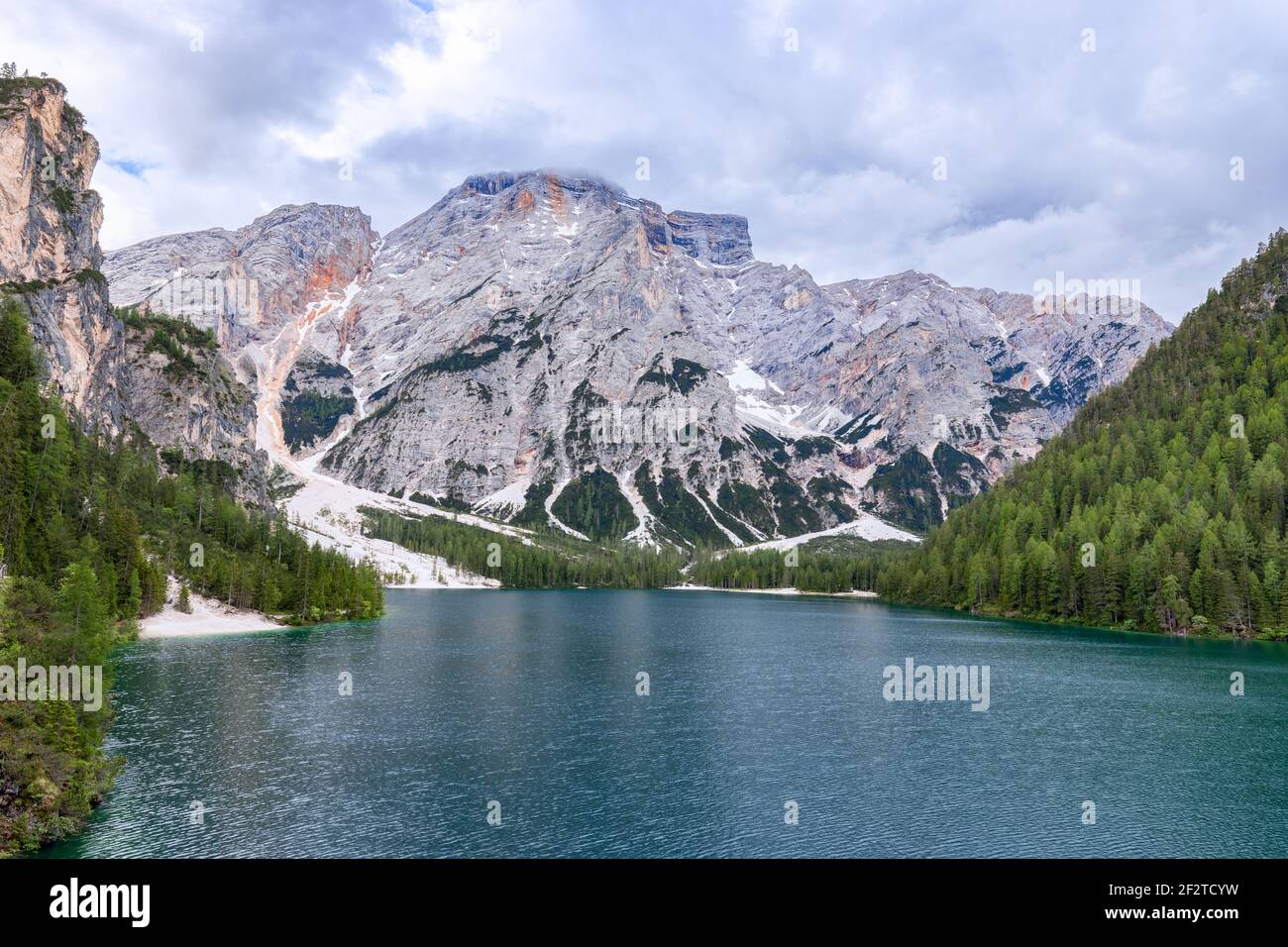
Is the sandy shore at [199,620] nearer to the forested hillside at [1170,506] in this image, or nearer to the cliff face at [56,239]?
the cliff face at [56,239]

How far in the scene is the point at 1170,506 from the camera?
462ft

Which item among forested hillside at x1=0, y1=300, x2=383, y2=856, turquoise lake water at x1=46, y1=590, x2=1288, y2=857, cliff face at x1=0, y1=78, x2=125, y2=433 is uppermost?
cliff face at x1=0, y1=78, x2=125, y2=433

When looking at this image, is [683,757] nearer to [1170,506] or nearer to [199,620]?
[199,620]

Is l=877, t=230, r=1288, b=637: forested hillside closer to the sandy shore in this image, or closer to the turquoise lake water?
the turquoise lake water

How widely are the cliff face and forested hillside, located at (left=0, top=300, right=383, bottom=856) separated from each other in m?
22.3

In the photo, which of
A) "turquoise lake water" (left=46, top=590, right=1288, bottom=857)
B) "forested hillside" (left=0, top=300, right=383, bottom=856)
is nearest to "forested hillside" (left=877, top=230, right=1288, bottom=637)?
"turquoise lake water" (left=46, top=590, right=1288, bottom=857)

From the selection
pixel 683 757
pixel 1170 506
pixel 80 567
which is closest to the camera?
pixel 683 757

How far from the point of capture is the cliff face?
164 meters

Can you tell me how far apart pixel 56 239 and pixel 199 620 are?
120m

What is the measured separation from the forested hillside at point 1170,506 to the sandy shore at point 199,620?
144739 mm

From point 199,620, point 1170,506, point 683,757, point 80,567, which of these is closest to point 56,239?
point 199,620

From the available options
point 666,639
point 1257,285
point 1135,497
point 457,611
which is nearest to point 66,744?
point 666,639

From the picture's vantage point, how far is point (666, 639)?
400 feet
